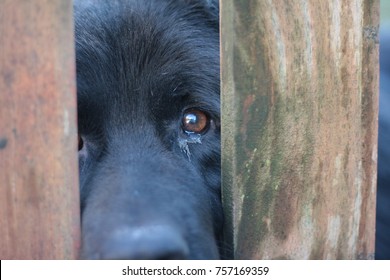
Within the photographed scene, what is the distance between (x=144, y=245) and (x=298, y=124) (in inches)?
21.2

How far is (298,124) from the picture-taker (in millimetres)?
1522

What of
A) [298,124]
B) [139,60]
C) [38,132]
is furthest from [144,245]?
[139,60]

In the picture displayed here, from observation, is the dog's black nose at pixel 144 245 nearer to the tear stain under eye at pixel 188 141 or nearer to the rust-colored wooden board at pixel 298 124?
the rust-colored wooden board at pixel 298 124

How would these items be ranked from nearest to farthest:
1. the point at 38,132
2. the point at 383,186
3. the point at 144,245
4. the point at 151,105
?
the point at 38,132, the point at 144,245, the point at 151,105, the point at 383,186

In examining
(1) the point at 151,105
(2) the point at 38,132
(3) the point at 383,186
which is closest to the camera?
(2) the point at 38,132

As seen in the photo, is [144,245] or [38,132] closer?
[38,132]

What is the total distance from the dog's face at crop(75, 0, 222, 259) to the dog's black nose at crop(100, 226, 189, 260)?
206 millimetres

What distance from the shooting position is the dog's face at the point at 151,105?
5.97 ft

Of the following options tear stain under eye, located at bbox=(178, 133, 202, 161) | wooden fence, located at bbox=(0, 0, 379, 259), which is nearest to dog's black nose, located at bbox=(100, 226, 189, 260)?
wooden fence, located at bbox=(0, 0, 379, 259)

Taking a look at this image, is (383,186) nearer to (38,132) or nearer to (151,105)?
(151,105)

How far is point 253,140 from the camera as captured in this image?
4.86 ft

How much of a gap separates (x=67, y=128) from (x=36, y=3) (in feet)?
0.94
